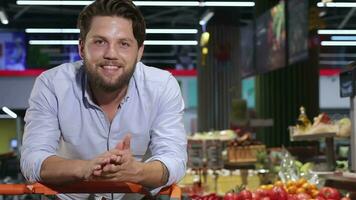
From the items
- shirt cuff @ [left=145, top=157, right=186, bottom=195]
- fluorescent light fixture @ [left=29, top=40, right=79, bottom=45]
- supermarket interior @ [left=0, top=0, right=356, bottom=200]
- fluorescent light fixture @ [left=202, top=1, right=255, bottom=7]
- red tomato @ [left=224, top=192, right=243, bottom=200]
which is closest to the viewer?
shirt cuff @ [left=145, top=157, right=186, bottom=195]

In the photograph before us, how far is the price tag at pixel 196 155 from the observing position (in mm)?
6328

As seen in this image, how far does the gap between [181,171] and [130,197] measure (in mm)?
220

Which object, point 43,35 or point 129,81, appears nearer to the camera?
point 129,81

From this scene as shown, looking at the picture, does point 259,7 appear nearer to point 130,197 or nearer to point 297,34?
point 297,34

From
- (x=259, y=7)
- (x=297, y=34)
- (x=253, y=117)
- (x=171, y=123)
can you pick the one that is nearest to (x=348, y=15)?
(x=259, y=7)

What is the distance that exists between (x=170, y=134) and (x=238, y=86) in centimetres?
1059

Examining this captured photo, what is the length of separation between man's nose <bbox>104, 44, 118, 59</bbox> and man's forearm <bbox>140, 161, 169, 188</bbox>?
0.36 m

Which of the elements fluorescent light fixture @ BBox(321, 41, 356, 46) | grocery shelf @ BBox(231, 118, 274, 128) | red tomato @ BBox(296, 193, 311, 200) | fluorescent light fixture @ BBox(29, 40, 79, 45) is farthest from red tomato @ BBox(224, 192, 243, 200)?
fluorescent light fixture @ BBox(29, 40, 79, 45)

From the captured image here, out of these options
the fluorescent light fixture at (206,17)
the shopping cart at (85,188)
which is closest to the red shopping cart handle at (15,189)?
the shopping cart at (85,188)

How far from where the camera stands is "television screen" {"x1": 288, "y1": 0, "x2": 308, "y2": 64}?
6379mm

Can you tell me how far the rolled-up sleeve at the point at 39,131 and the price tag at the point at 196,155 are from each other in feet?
13.1

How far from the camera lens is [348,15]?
32.4 ft

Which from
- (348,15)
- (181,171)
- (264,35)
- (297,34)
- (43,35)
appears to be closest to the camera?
(181,171)

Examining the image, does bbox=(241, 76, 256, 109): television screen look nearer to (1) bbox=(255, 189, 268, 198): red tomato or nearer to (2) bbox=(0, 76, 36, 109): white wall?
(2) bbox=(0, 76, 36, 109): white wall
